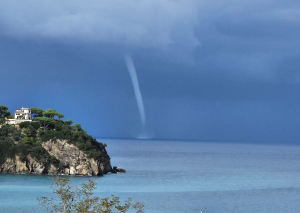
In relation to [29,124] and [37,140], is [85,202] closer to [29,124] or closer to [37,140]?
[37,140]

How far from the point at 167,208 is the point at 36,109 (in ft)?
200

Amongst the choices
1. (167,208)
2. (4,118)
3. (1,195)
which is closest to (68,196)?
(167,208)

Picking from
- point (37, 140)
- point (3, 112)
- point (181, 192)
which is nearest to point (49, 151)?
point (37, 140)

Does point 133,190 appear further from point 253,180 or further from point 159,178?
point 253,180

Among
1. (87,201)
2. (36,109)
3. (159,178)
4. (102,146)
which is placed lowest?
(87,201)

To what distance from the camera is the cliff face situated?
82.7 meters

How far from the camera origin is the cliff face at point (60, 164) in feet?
271

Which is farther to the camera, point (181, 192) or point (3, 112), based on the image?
point (3, 112)

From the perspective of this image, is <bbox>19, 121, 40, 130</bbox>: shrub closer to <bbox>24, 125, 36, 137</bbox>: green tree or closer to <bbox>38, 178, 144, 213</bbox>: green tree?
<bbox>24, 125, 36, 137</bbox>: green tree

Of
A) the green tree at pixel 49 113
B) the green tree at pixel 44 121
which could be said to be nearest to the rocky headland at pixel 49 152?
the green tree at pixel 44 121

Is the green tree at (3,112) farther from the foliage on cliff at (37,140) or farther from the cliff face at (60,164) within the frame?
the cliff face at (60,164)

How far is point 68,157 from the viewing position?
84375mm

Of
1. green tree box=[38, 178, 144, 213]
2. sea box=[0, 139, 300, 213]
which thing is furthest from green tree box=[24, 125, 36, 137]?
green tree box=[38, 178, 144, 213]

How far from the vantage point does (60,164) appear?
8306 centimetres
